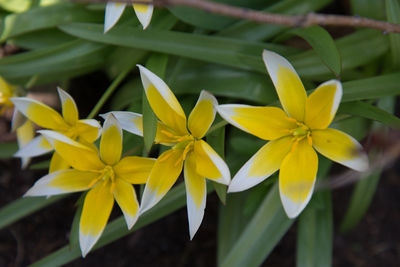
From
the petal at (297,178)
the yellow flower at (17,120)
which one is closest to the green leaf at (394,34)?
the petal at (297,178)

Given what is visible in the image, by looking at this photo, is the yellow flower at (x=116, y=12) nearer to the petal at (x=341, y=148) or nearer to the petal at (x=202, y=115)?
the petal at (x=202, y=115)

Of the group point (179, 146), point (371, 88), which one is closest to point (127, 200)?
point (179, 146)

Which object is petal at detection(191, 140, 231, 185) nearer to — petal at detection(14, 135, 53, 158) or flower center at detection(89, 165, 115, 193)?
flower center at detection(89, 165, 115, 193)

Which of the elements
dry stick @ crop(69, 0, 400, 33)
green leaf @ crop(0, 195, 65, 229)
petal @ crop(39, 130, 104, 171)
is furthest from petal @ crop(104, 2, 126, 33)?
green leaf @ crop(0, 195, 65, 229)

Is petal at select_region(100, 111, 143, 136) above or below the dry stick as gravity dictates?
below

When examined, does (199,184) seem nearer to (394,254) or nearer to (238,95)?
(238,95)

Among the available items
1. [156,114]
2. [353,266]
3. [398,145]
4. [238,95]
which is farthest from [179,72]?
[353,266]
